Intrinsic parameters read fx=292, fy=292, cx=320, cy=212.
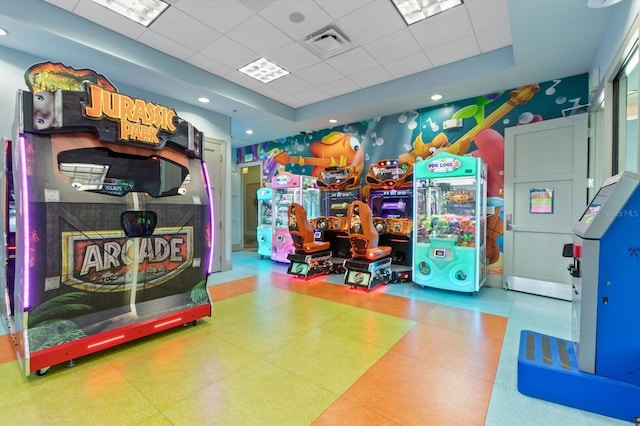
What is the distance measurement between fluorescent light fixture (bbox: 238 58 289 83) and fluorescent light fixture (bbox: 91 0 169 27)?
4.66 ft

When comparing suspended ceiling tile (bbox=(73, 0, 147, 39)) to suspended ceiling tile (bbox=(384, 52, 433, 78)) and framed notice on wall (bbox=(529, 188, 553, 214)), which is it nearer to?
suspended ceiling tile (bbox=(384, 52, 433, 78))

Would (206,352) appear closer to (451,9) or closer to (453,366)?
(453,366)

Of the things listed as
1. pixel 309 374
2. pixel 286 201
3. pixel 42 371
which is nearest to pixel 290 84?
pixel 286 201

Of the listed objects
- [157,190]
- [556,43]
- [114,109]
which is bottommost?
[157,190]

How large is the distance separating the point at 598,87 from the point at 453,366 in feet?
12.0

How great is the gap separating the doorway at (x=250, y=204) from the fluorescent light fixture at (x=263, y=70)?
457 cm

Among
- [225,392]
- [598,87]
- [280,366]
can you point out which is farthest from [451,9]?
[225,392]

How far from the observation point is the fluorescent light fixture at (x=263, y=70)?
455cm

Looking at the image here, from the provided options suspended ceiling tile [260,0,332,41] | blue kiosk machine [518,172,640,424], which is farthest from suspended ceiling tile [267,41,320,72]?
blue kiosk machine [518,172,640,424]

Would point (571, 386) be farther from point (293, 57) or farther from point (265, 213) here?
point (265, 213)

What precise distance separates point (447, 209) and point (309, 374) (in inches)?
143

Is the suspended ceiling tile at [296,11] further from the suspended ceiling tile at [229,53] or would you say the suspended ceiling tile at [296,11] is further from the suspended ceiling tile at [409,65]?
the suspended ceiling tile at [409,65]

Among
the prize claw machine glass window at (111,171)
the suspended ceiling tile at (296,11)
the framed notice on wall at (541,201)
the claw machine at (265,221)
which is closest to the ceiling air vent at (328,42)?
the suspended ceiling tile at (296,11)

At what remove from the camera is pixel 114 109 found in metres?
2.55
